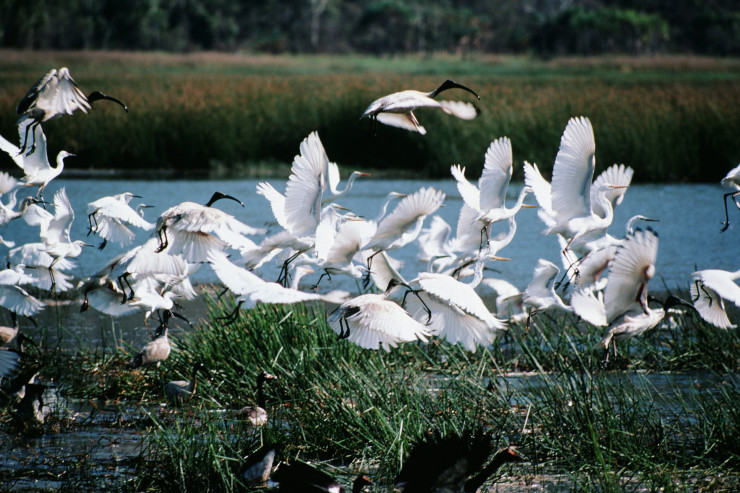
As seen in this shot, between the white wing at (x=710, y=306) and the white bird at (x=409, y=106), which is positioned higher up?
the white bird at (x=409, y=106)

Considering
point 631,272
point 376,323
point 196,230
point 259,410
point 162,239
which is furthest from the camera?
point 259,410

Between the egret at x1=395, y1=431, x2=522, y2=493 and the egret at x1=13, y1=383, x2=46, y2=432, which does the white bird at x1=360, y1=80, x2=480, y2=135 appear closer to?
the egret at x1=395, y1=431, x2=522, y2=493

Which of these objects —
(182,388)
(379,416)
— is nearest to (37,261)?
(182,388)

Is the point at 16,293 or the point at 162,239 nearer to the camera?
the point at 162,239

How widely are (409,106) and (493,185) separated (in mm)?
740

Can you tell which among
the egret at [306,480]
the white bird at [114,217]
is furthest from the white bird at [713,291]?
the white bird at [114,217]

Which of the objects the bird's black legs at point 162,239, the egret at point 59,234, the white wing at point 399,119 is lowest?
the egret at point 59,234

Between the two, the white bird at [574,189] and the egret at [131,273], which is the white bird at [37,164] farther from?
the white bird at [574,189]

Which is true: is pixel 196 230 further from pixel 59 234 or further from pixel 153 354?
pixel 59 234

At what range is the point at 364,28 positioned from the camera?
1941 inches

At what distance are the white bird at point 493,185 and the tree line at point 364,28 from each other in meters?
39.3

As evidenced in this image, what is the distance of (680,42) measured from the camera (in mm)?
49250

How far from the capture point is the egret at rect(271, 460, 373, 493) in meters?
3.65

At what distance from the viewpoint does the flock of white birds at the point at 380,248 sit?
4.05 m
